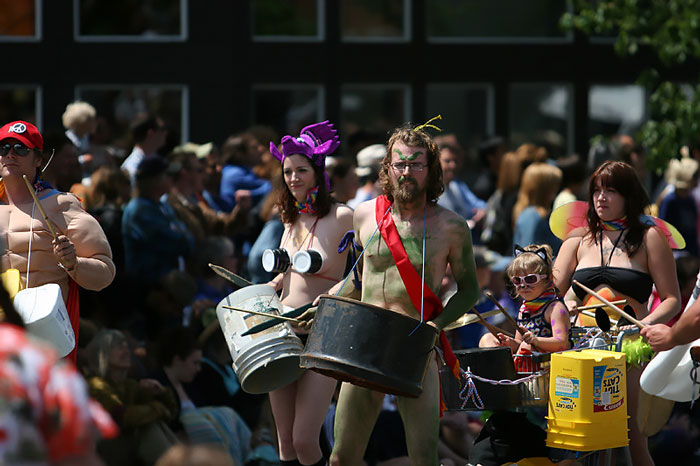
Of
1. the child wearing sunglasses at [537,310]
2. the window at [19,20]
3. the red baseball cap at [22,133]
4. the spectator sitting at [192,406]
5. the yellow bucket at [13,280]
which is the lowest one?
the spectator sitting at [192,406]

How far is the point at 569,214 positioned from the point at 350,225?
1296mm

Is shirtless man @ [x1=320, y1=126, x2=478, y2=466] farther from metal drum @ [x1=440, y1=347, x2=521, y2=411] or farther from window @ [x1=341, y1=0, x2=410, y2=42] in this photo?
window @ [x1=341, y1=0, x2=410, y2=42]

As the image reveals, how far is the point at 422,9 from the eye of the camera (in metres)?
14.7

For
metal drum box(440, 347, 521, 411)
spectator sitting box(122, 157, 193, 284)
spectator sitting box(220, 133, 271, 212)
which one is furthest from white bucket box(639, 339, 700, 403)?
spectator sitting box(220, 133, 271, 212)

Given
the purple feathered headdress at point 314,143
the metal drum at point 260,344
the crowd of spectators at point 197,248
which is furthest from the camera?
the crowd of spectators at point 197,248

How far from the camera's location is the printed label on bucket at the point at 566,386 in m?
5.32

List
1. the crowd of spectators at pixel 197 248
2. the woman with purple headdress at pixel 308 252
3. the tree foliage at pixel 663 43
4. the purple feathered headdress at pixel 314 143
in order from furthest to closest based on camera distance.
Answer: the tree foliage at pixel 663 43 < the crowd of spectators at pixel 197 248 < the purple feathered headdress at pixel 314 143 < the woman with purple headdress at pixel 308 252

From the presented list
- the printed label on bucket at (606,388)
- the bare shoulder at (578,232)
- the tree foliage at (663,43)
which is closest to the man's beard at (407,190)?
the printed label on bucket at (606,388)

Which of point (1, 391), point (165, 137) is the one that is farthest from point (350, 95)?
point (1, 391)

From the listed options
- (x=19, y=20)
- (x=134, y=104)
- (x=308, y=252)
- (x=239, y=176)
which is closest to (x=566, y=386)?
(x=308, y=252)

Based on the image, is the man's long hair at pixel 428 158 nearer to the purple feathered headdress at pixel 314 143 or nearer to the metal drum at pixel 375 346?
the metal drum at pixel 375 346

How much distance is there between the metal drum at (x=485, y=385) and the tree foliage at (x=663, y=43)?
6230 millimetres

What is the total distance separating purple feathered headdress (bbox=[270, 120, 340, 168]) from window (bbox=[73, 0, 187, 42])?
8088mm

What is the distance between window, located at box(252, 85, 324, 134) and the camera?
1416 cm
